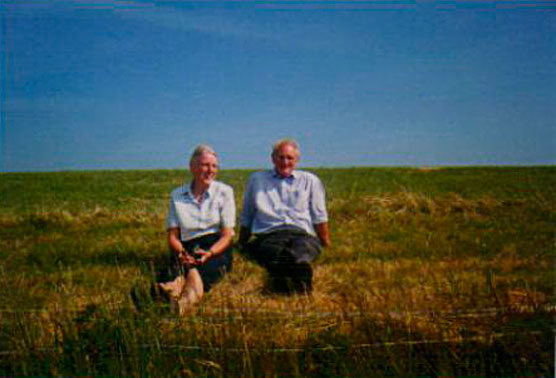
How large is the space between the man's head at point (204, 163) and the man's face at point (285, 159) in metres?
0.97

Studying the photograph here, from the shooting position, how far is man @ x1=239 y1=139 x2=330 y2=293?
5.47 m

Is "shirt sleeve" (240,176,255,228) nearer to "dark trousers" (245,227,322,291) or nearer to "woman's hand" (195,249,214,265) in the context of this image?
"dark trousers" (245,227,322,291)

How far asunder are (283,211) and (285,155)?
0.71m

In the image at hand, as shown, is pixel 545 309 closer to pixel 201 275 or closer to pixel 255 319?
pixel 255 319

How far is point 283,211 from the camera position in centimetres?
575

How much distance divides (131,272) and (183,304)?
1557mm

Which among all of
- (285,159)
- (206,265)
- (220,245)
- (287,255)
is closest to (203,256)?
(206,265)

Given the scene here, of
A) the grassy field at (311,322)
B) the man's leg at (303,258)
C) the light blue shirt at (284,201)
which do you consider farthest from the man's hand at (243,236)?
the man's leg at (303,258)

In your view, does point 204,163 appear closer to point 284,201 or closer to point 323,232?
point 284,201

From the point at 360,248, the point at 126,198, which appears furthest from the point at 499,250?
the point at 126,198

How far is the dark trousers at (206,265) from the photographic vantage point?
182 inches

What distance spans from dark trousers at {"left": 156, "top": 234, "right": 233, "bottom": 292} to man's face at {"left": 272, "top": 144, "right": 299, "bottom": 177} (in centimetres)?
123

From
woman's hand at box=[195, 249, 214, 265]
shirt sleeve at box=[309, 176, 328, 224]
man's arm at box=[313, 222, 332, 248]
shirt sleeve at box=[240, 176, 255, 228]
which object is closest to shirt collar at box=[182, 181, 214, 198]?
woman's hand at box=[195, 249, 214, 265]

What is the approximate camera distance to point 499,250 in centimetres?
590
